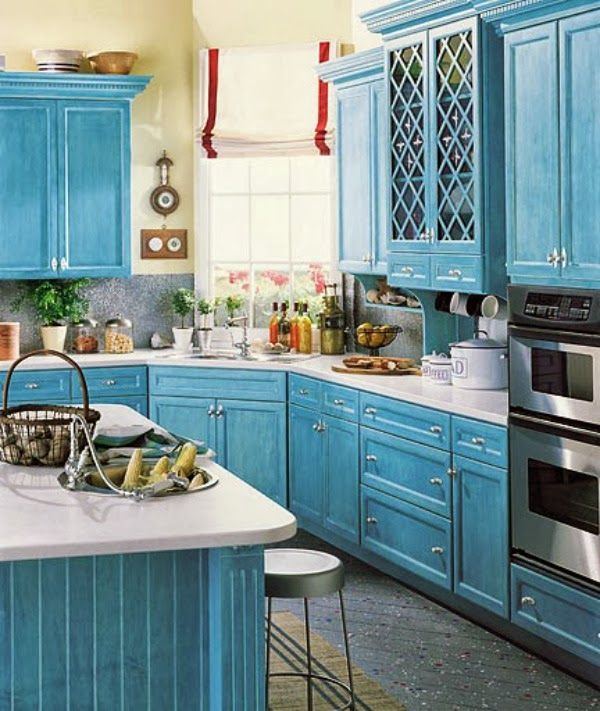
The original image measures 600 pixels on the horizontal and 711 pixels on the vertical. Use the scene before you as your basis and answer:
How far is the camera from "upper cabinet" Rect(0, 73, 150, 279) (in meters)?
7.29

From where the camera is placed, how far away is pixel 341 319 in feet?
24.5

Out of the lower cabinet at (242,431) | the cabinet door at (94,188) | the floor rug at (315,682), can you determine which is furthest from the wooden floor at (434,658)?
the cabinet door at (94,188)

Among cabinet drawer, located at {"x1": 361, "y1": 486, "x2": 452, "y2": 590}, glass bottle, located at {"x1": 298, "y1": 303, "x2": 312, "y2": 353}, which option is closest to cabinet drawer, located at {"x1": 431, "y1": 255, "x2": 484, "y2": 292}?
cabinet drawer, located at {"x1": 361, "y1": 486, "x2": 452, "y2": 590}

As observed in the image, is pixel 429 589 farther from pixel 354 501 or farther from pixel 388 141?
pixel 388 141

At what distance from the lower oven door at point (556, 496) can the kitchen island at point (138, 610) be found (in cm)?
152

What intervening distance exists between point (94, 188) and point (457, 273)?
Result: 267cm

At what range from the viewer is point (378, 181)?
661cm

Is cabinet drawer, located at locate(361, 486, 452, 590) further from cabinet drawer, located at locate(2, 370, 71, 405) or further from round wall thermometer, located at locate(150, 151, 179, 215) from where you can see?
round wall thermometer, located at locate(150, 151, 179, 215)

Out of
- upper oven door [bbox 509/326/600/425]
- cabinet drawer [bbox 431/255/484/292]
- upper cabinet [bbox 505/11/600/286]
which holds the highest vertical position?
upper cabinet [bbox 505/11/600/286]

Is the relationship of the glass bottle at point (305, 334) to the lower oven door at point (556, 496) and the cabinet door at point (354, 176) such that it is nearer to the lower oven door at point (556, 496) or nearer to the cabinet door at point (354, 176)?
the cabinet door at point (354, 176)

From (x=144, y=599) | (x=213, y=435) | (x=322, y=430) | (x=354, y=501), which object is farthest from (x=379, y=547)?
(x=144, y=599)

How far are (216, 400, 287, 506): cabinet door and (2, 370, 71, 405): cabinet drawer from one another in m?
0.86

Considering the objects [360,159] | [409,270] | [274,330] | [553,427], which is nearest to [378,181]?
[360,159]

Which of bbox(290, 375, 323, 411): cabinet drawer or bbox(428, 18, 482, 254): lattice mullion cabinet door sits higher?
bbox(428, 18, 482, 254): lattice mullion cabinet door
